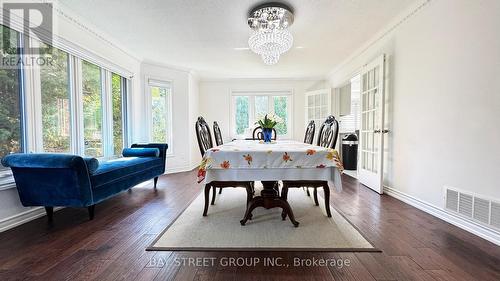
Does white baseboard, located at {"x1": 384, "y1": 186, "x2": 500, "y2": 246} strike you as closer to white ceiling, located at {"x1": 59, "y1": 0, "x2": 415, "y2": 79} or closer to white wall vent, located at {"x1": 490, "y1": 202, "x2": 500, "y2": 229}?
white wall vent, located at {"x1": 490, "y1": 202, "x2": 500, "y2": 229}

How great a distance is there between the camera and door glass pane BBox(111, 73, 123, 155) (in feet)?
13.2

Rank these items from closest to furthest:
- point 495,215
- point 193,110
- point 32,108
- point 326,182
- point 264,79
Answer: point 495,215 → point 326,182 → point 32,108 → point 193,110 → point 264,79

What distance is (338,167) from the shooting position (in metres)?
1.92

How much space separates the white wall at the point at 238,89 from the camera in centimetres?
625

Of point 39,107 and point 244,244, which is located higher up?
point 39,107

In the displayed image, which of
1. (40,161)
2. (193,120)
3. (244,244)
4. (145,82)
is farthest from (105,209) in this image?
(193,120)

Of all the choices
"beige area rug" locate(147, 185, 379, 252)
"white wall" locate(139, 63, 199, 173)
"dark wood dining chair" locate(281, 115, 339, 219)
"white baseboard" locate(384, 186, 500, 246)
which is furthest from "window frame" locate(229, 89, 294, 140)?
"beige area rug" locate(147, 185, 379, 252)

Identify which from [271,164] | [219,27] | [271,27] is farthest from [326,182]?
[219,27]

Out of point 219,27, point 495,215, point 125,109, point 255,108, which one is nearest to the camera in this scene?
point 495,215

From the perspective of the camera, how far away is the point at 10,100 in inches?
90.4

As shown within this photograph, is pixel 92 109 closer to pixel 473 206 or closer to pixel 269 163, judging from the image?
pixel 269 163

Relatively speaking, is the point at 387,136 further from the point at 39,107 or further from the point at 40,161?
the point at 39,107

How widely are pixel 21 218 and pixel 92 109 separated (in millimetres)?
1728

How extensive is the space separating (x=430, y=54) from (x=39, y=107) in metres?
4.31
